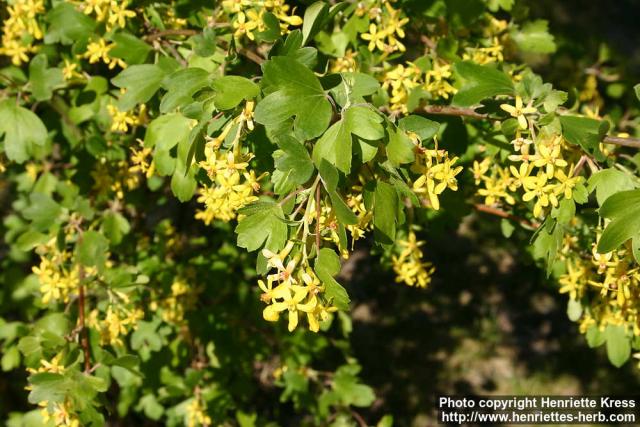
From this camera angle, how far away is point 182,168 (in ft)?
6.59

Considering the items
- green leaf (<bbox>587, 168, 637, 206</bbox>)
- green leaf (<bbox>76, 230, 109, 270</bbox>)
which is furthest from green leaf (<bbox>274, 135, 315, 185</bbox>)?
green leaf (<bbox>76, 230, 109, 270</bbox>)

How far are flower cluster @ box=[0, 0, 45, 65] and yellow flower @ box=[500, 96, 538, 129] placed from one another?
1.65 m

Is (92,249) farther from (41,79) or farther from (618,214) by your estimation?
(618,214)

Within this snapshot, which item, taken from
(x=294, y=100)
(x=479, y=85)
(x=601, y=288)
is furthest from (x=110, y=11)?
(x=601, y=288)

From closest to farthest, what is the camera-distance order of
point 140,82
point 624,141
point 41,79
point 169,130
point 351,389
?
point 624,141 < point 169,130 < point 140,82 < point 41,79 < point 351,389

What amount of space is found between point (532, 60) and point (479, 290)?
2.95 metres

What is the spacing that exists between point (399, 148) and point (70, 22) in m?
1.39

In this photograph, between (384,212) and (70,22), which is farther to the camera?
(70,22)

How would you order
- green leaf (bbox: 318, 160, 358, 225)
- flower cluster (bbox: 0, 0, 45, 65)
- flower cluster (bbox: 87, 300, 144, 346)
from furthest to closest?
flower cluster (bbox: 87, 300, 144, 346)
flower cluster (bbox: 0, 0, 45, 65)
green leaf (bbox: 318, 160, 358, 225)

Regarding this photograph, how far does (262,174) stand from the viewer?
5.81ft

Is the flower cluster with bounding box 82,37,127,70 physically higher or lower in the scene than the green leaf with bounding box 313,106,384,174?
lower

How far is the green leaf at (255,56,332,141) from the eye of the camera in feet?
4.82

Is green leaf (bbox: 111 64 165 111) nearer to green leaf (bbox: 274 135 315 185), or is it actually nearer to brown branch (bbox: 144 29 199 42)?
brown branch (bbox: 144 29 199 42)

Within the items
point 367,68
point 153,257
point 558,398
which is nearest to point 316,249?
point 367,68
